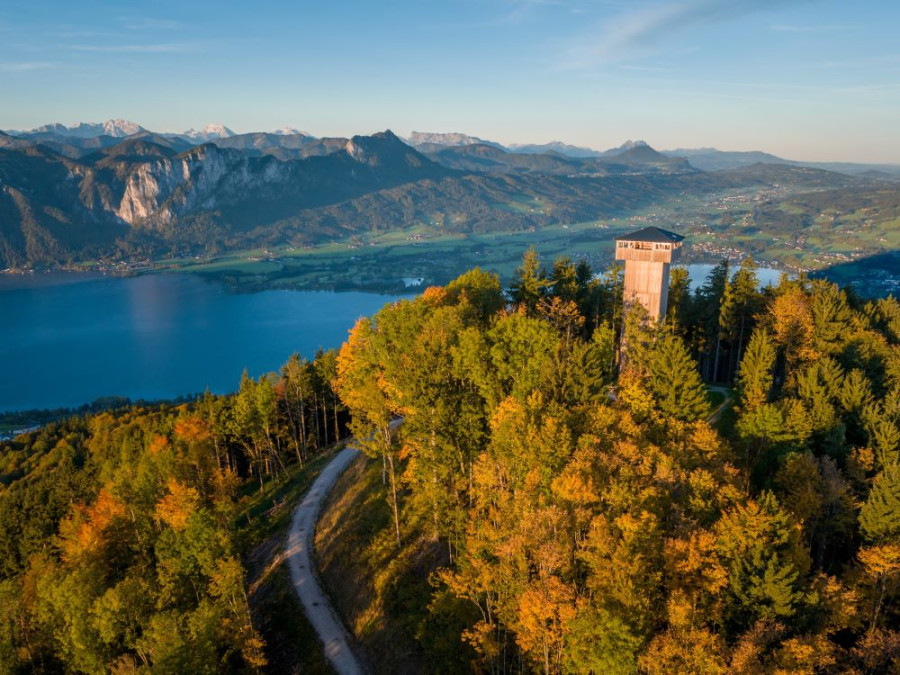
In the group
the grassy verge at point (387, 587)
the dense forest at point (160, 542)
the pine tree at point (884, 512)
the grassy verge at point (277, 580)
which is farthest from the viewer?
the grassy verge at point (277, 580)

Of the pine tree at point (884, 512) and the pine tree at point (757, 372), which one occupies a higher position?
the pine tree at point (757, 372)

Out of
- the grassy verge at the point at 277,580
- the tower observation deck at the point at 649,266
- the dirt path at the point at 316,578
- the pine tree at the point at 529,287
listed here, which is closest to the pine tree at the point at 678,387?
the tower observation deck at the point at 649,266

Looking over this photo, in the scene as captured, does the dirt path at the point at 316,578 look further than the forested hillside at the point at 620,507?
Yes

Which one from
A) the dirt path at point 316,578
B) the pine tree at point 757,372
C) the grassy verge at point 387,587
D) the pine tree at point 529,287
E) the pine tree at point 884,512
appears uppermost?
the pine tree at point 529,287

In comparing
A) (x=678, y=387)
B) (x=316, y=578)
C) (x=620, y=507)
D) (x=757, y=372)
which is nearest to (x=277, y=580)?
(x=316, y=578)

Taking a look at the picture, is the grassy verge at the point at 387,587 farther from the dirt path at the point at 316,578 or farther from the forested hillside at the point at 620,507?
the dirt path at the point at 316,578

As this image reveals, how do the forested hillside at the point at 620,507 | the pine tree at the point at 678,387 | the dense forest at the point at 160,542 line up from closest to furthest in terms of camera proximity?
the forested hillside at the point at 620,507
the dense forest at the point at 160,542
the pine tree at the point at 678,387

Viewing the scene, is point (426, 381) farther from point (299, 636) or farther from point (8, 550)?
point (8, 550)

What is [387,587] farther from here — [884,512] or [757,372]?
[757,372]
